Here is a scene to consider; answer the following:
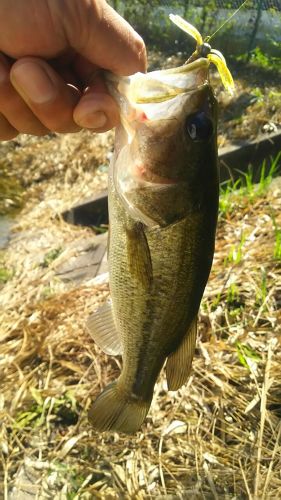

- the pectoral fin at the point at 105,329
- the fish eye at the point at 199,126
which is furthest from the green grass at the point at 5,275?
the fish eye at the point at 199,126

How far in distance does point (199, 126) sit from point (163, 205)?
0.98ft

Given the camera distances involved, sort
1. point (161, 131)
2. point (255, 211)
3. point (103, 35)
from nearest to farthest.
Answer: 1. point (161, 131)
2. point (103, 35)
3. point (255, 211)

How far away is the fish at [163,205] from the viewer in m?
1.53

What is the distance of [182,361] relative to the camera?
189 centimetres

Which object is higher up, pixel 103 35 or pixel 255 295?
pixel 103 35

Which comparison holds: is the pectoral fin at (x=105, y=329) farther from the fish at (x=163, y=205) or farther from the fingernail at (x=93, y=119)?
the fingernail at (x=93, y=119)

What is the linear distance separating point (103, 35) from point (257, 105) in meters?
5.15

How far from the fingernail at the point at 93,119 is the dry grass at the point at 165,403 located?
6.18 ft

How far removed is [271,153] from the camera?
5.67 meters

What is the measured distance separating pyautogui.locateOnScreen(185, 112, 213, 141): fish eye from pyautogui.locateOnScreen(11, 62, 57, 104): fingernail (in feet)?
1.87

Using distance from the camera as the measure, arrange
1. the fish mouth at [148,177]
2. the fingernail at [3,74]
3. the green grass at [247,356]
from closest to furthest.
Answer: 1. the fish mouth at [148,177]
2. the fingernail at [3,74]
3. the green grass at [247,356]

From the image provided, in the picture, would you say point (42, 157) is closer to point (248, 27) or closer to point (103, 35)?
point (248, 27)

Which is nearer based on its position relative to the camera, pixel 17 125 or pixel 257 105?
pixel 17 125

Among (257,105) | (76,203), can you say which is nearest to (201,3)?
(257,105)
